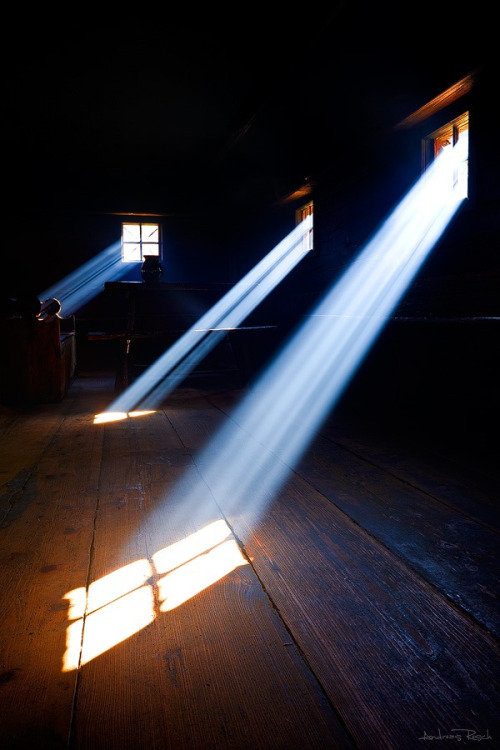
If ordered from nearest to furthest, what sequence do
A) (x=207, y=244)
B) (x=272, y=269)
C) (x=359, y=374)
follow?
1. (x=359, y=374)
2. (x=272, y=269)
3. (x=207, y=244)

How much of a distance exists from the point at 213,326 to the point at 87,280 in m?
4.93

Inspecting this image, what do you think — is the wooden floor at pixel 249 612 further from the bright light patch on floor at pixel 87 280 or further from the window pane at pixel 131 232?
the window pane at pixel 131 232

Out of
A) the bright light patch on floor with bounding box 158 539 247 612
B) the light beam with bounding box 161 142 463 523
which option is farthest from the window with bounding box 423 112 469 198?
the bright light patch on floor with bounding box 158 539 247 612

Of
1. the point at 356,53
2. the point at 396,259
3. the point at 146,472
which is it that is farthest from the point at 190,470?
the point at 356,53

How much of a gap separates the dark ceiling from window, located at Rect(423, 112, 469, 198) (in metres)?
0.33

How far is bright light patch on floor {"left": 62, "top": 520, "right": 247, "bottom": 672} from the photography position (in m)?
1.04

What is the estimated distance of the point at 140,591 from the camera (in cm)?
125

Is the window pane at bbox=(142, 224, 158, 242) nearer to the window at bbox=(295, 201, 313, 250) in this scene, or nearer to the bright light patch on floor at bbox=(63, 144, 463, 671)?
the bright light patch on floor at bbox=(63, 144, 463, 671)

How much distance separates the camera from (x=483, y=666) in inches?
37.5

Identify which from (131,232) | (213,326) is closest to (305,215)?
(213,326)

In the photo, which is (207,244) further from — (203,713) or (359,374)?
(203,713)

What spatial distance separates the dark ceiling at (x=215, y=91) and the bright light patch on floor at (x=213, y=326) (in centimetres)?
99

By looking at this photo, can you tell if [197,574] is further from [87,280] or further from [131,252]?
[131,252]

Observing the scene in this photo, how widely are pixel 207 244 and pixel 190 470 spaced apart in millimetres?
9181
